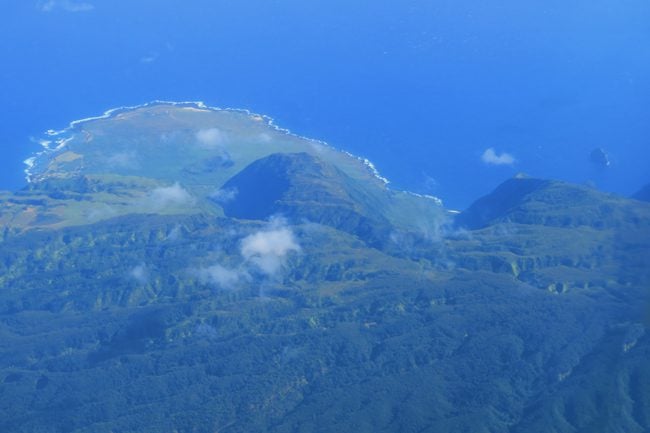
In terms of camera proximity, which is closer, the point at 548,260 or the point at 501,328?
the point at 501,328

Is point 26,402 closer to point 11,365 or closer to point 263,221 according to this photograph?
point 11,365

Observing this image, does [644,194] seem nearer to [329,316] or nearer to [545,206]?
[545,206]

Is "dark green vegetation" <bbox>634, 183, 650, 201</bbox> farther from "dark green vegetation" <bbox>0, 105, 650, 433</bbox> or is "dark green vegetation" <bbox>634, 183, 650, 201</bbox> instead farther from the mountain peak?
"dark green vegetation" <bbox>0, 105, 650, 433</bbox>

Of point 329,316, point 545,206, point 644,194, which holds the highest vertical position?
point 644,194

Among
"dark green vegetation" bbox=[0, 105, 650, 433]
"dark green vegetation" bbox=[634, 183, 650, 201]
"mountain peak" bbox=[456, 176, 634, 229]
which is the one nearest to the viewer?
"dark green vegetation" bbox=[0, 105, 650, 433]

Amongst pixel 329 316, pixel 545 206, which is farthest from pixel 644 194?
pixel 329 316

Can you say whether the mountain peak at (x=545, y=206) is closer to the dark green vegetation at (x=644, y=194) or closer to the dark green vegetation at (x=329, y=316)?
the dark green vegetation at (x=329, y=316)

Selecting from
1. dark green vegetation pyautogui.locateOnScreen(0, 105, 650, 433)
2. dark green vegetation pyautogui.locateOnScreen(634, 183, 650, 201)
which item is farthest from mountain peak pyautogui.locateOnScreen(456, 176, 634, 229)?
dark green vegetation pyautogui.locateOnScreen(634, 183, 650, 201)

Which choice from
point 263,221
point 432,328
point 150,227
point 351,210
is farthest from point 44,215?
point 432,328

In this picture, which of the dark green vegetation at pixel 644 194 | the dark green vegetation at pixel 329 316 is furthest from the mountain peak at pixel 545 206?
the dark green vegetation at pixel 644 194
